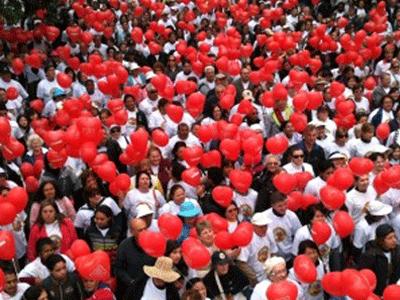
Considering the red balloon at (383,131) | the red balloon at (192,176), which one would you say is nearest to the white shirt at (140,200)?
the red balloon at (192,176)

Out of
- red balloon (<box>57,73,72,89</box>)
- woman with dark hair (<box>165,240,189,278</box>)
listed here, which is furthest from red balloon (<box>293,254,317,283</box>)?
red balloon (<box>57,73,72,89</box>)

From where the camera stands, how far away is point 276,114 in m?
9.31

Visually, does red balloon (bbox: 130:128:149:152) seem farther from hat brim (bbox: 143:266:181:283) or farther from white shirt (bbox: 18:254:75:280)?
hat brim (bbox: 143:266:181:283)

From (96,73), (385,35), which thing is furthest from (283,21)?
(96,73)

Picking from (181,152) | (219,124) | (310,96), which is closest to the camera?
(181,152)

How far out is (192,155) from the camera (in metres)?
7.66

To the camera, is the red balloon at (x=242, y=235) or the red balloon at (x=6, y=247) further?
the red balloon at (x=242, y=235)

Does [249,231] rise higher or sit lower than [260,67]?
higher

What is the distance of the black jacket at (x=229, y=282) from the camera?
5.50 metres

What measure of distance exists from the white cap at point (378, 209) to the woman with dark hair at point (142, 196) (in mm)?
2198

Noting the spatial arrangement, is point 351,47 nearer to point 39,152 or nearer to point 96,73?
point 96,73

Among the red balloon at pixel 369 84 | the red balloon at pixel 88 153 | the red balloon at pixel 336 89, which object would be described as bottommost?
the red balloon at pixel 369 84

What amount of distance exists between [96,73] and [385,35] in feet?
20.1

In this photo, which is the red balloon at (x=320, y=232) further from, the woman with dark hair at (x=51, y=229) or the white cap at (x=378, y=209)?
the woman with dark hair at (x=51, y=229)
